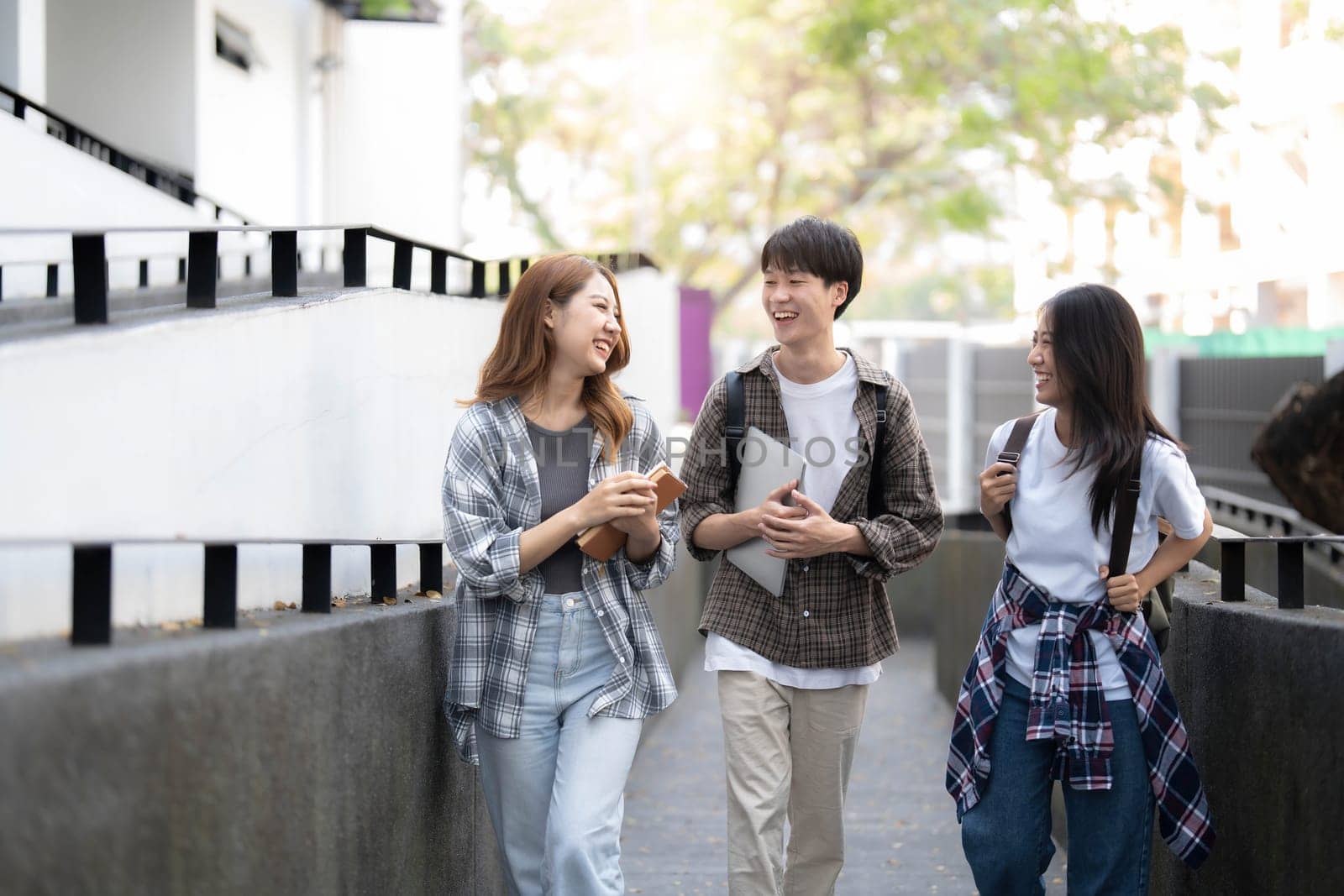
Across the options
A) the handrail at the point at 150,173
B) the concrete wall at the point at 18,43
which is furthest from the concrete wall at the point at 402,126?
the concrete wall at the point at 18,43

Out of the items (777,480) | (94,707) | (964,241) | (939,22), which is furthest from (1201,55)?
(94,707)

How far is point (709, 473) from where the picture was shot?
468 cm

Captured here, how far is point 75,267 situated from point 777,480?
193 cm

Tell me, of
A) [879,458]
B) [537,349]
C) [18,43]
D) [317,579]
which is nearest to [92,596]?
[317,579]

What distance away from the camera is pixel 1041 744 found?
4184 millimetres

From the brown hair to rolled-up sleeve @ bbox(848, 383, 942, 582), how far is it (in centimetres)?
80

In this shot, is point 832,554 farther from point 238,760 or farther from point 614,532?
point 238,760

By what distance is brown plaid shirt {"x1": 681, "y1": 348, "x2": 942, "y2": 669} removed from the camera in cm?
454

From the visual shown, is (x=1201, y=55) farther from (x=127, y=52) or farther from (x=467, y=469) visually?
(x=467, y=469)

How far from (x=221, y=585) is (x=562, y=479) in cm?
109

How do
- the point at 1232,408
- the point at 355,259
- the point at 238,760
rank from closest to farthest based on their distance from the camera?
the point at 238,760
the point at 355,259
the point at 1232,408

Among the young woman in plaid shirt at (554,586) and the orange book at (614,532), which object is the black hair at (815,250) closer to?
the young woman in plaid shirt at (554,586)

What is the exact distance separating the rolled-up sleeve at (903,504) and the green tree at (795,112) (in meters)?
19.4

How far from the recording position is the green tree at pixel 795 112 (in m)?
23.6
